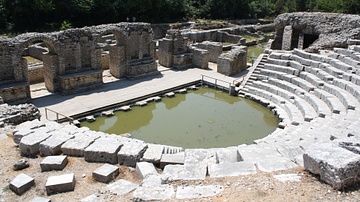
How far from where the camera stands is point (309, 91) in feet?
52.3

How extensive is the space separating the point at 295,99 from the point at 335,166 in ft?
34.3

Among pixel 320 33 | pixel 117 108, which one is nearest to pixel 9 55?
pixel 117 108

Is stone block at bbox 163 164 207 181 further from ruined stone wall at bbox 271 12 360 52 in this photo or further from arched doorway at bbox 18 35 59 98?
ruined stone wall at bbox 271 12 360 52

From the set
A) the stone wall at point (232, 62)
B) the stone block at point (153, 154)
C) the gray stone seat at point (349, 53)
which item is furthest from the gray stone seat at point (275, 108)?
the stone block at point (153, 154)

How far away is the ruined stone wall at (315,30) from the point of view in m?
18.8

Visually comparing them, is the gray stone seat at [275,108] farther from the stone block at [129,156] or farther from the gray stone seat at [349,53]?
the stone block at [129,156]

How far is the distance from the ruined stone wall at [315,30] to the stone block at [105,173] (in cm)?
1446

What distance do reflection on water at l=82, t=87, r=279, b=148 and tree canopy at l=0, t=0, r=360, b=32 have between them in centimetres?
1775

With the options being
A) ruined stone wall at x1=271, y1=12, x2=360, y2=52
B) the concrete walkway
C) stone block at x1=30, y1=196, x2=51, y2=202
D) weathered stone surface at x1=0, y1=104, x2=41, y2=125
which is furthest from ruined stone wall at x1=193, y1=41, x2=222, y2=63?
stone block at x1=30, y1=196, x2=51, y2=202

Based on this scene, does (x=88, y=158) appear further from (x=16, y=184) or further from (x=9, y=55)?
(x=9, y=55)

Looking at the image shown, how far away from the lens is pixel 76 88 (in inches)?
688

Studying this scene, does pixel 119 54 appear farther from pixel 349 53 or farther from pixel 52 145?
pixel 52 145

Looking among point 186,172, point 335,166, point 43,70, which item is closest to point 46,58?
point 43,70

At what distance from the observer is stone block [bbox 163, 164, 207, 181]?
671 cm
